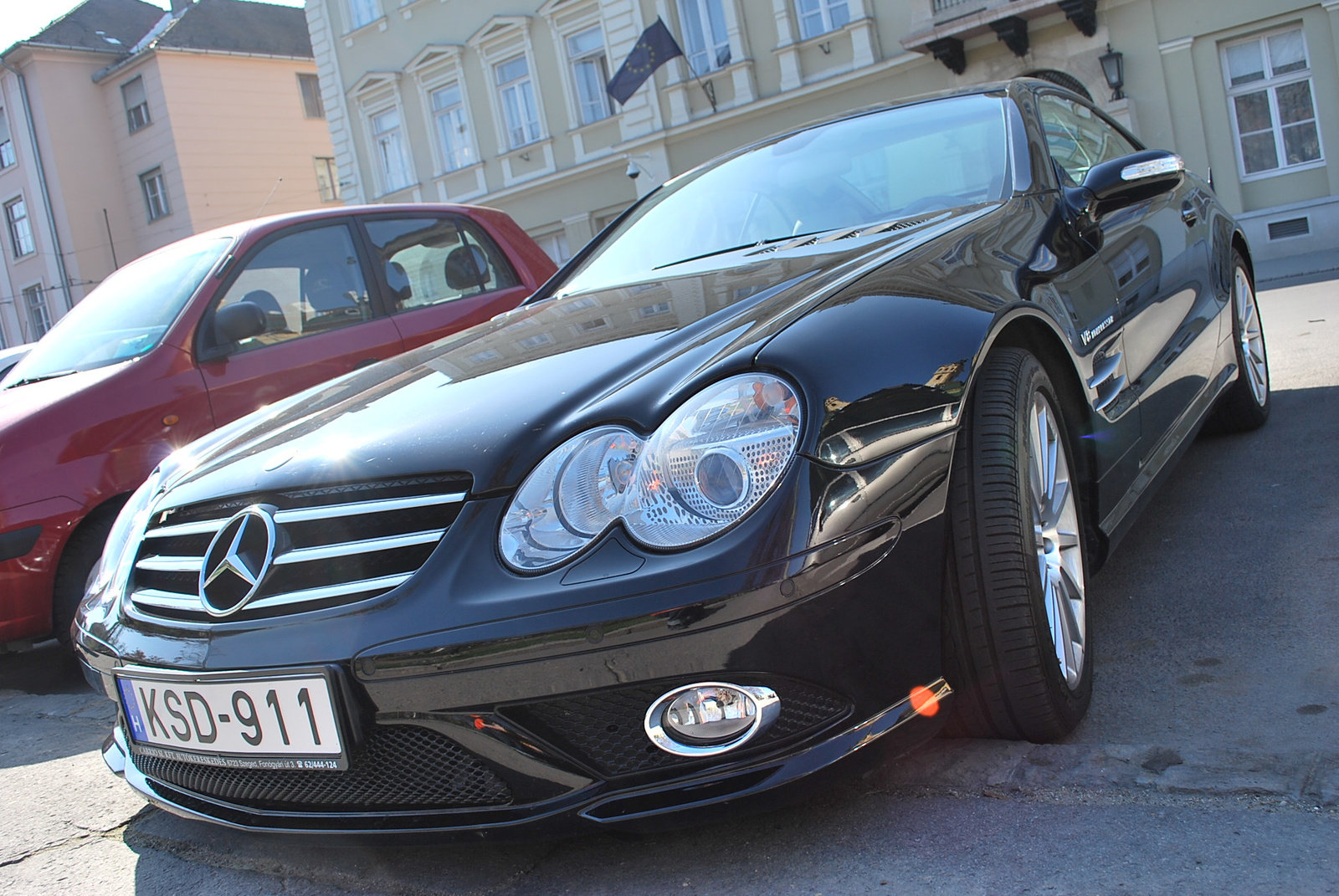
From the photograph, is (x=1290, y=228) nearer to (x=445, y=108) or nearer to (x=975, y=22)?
(x=975, y=22)

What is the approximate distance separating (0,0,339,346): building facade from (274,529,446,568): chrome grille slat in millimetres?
29320

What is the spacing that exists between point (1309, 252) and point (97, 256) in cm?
2835

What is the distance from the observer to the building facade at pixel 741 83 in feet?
46.1

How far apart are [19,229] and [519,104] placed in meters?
18.9

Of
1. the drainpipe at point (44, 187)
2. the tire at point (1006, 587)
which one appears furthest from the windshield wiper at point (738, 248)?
the drainpipe at point (44, 187)

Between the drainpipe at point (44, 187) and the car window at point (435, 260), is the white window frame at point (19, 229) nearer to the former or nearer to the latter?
the drainpipe at point (44, 187)

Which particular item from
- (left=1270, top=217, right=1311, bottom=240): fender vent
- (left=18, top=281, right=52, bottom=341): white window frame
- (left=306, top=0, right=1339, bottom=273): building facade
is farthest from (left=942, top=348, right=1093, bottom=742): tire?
(left=18, top=281, right=52, bottom=341): white window frame

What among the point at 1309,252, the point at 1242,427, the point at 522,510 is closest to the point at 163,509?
the point at 522,510

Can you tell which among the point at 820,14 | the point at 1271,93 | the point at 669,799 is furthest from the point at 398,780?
the point at 820,14

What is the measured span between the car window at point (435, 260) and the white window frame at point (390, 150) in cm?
1839

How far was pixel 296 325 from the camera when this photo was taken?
4527mm

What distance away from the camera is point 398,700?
168cm

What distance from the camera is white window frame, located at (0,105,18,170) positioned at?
31.1 meters

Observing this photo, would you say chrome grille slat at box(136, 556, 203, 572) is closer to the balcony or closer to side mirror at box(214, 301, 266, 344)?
side mirror at box(214, 301, 266, 344)
